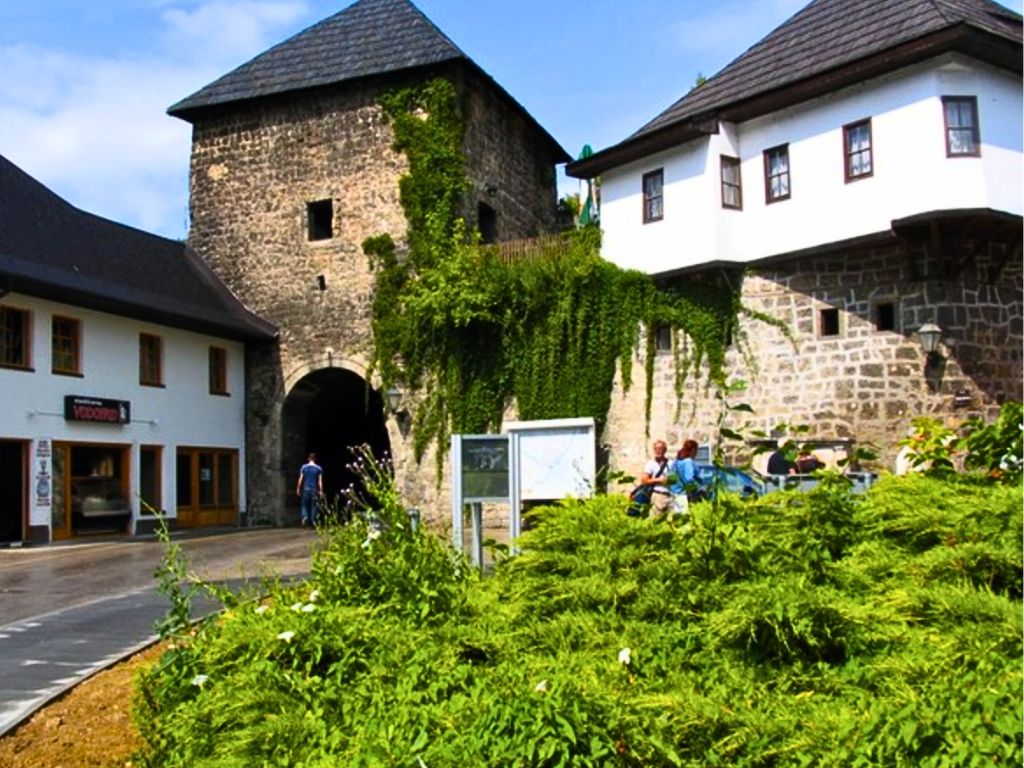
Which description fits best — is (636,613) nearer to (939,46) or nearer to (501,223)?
(939,46)

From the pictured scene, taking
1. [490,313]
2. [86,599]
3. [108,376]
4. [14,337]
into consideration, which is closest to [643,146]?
[490,313]

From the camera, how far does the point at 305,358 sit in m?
25.6

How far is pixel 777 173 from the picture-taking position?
739 inches

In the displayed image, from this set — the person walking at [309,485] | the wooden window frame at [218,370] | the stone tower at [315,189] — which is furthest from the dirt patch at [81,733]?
the wooden window frame at [218,370]

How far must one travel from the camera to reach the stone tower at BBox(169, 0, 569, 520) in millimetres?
25031

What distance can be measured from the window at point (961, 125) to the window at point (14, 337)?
50.7 feet

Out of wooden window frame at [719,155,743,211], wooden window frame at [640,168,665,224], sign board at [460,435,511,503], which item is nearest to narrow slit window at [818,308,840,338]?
wooden window frame at [719,155,743,211]

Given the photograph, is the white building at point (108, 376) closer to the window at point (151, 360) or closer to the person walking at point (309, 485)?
the window at point (151, 360)

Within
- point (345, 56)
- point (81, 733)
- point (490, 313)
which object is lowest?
point (81, 733)

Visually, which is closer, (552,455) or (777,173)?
(552,455)

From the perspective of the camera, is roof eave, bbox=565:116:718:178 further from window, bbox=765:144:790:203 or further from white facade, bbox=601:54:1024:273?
window, bbox=765:144:790:203

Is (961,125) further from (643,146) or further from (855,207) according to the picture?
(643,146)

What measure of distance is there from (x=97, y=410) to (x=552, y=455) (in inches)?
505

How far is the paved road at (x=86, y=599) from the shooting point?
7797 mm
